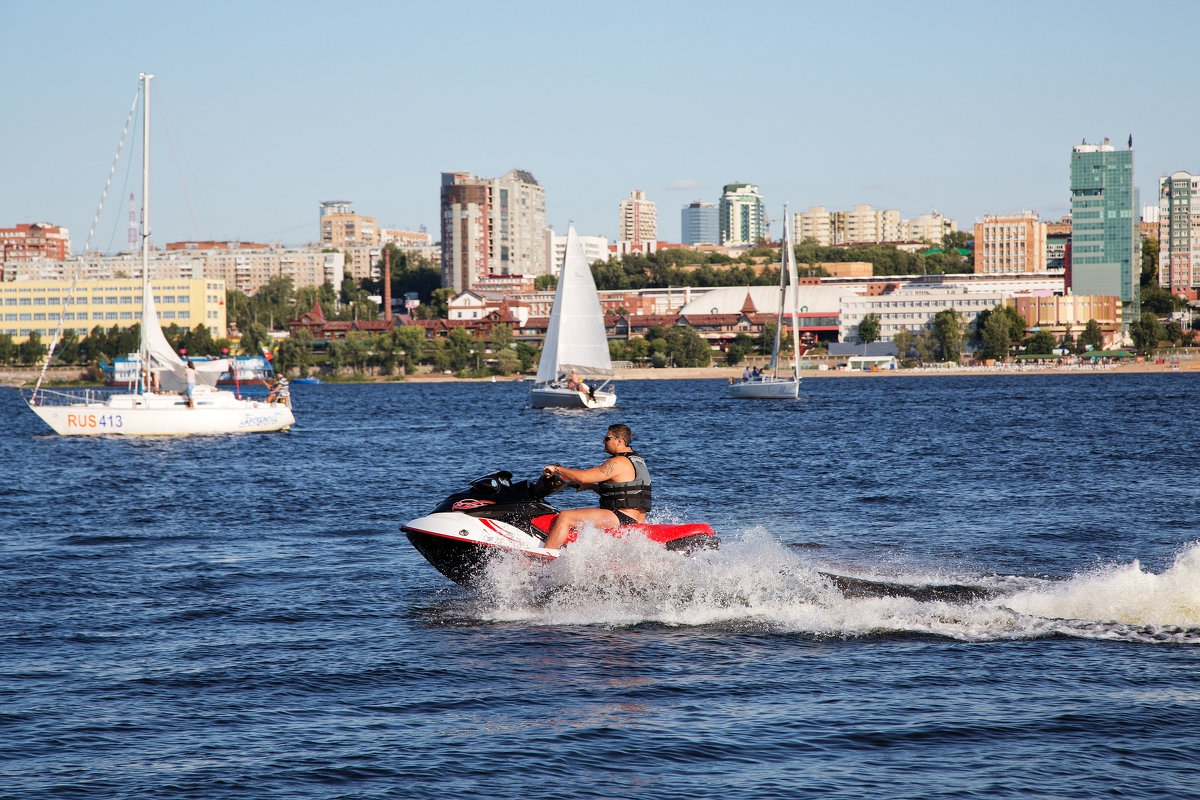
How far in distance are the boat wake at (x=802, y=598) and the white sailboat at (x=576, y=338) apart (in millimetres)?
52948

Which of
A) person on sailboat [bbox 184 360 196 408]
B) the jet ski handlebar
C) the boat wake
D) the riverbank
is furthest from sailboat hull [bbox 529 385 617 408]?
the riverbank

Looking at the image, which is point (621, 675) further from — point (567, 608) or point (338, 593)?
point (338, 593)

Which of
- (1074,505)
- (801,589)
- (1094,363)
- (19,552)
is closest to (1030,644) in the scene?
(801,589)

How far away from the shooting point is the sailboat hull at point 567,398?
2635 inches

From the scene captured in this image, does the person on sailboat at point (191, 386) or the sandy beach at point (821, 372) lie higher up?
the person on sailboat at point (191, 386)

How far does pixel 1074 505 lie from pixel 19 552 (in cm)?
1905

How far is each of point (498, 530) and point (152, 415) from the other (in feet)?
111

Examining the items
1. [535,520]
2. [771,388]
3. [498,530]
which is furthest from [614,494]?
[771,388]

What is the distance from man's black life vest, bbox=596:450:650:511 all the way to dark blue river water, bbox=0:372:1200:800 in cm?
55

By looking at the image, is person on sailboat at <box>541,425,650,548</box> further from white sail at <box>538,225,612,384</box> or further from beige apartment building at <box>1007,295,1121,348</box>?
beige apartment building at <box>1007,295,1121,348</box>

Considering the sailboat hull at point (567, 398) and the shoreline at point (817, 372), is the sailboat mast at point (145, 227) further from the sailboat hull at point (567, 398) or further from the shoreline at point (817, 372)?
the shoreline at point (817, 372)

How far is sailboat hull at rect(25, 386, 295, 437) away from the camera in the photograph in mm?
44000

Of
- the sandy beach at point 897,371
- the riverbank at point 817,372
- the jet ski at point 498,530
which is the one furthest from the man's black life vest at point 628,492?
the sandy beach at point 897,371

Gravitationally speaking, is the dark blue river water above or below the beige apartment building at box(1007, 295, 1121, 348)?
below
